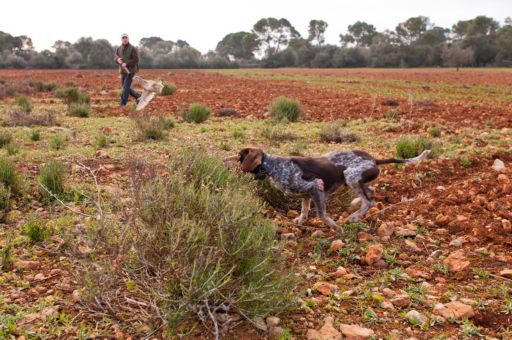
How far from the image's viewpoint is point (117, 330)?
299 centimetres

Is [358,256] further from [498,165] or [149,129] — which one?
[149,129]

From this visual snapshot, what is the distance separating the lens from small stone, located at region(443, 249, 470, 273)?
3955 millimetres

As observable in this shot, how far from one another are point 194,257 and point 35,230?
2093 mm

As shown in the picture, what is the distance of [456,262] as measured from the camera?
4.02 m

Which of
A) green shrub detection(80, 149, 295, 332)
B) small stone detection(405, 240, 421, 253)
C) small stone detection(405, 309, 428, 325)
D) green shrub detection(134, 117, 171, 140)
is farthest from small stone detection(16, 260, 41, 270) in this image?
green shrub detection(134, 117, 171, 140)

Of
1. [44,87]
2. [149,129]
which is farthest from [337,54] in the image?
[149,129]

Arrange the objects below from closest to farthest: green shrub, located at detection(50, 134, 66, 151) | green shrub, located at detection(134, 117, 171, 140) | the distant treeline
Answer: green shrub, located at detection(50, 134, 66, 151), green shrub, located at detection(134, 117, 171, 140), the distant treeline

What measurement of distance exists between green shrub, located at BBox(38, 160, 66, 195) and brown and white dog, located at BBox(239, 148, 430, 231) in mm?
2219

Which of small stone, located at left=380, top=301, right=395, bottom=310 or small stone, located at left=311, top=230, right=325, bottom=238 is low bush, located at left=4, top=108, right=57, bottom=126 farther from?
small stone, located at left=380, top=301, right=395, bottom=310

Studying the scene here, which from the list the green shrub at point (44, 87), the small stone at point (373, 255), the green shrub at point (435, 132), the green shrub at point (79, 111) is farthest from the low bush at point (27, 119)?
the green shrub at point (44, 87)

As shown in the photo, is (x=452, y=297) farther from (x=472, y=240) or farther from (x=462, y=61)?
(x=462, y=61)

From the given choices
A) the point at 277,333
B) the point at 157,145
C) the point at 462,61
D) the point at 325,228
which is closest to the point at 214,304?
the point at 277,333

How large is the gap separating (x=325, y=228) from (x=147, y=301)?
2.37 m

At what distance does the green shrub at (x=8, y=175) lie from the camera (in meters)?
5.43
